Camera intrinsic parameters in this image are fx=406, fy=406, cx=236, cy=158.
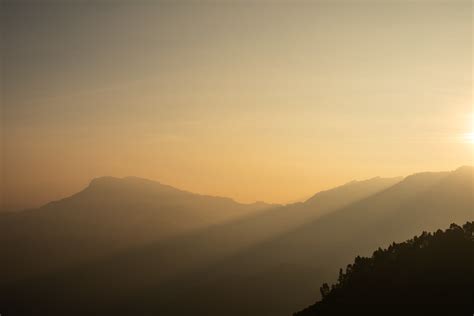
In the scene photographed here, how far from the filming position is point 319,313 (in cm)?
6506

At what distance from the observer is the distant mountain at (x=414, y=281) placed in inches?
2052

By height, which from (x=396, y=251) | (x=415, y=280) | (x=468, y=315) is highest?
(x=396, y=251)

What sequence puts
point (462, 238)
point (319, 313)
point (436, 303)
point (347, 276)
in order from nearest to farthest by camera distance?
point (436, 303) → point (462, 238) → point (319, 313) → point (347, 276)

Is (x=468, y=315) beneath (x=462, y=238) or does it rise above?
Result: beneath

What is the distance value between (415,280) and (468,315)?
10.5 m

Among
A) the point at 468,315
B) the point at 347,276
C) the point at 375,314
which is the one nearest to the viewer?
the point at 468,315

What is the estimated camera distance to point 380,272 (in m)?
64.2

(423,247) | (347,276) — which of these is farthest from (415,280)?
(347,276)

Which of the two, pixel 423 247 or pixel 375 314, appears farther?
pixel 423 247

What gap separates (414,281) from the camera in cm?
5747

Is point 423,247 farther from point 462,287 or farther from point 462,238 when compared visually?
point 462,287

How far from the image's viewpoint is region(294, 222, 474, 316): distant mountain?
52.1 meters

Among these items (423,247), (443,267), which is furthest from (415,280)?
(423,247)

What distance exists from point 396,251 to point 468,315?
20118mm
